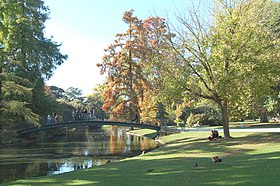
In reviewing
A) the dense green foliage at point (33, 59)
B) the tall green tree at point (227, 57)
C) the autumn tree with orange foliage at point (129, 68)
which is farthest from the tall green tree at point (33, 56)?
the tall green tree at point (227, 57)

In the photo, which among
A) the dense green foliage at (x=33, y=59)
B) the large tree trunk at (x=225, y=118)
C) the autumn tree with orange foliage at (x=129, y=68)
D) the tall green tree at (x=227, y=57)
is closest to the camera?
the tall green tree at (x=227, y=57)

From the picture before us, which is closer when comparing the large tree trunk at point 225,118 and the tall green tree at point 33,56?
the large tree trunk at point 225,118

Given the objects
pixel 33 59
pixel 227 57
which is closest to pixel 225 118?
pixel 227 57

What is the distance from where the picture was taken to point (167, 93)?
25.1m

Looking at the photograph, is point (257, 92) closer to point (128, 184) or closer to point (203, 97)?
point (203, 97)

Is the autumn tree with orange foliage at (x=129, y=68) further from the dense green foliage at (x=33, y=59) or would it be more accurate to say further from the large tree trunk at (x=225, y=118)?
the large tree trunk at (x=225, y=118)

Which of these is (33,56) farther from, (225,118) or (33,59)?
(225,118)

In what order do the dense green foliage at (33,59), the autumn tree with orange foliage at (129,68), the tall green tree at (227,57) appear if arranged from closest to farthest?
1. the tall green tree at (227,57)
2. the dense green foliage at (33,59)
3. the autumn tree with orange foliage at (129,68)

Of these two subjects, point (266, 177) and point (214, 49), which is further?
point (214, 49)

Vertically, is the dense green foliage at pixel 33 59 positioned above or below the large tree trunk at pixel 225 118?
above

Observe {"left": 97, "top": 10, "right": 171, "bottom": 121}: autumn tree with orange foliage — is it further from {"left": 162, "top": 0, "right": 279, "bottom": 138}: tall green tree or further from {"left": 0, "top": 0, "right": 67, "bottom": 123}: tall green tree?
{"left": 162, "top": 0, "right": 279, "bottom": 138}: tall green tree

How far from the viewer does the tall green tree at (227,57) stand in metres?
22.4

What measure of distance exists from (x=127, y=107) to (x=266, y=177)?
4237 cm

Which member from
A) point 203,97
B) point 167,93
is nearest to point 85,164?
point 167,93
